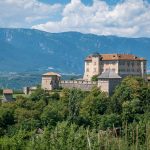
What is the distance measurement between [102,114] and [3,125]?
10.5 m

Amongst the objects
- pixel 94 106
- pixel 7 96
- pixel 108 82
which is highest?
pixel 108 82

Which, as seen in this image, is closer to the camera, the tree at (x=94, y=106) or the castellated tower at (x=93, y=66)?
the tree at (x=94, y=106)

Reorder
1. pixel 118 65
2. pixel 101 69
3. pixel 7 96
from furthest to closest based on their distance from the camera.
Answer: pixel 101 69
pixel 118 65
pixel 7 96

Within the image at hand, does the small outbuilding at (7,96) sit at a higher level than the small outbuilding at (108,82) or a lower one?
lower

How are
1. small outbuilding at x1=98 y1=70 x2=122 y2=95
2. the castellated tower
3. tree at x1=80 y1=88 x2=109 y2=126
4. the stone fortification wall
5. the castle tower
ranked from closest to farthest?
tree at x1=80 y1=88 x2=109 y2=126
small outbuilding at x1=98 y1=70 x2=122 y2=95
the stone fortification wall
the castle tower
the castellated tower

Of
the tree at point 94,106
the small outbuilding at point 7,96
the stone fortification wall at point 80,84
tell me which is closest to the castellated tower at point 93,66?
the stone fortification wall at point 80,84

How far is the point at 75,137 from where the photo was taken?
29.0m

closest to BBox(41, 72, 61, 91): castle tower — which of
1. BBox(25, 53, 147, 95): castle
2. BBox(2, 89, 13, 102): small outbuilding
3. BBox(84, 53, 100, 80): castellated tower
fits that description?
BBox(25, 53, 147, 95): castle

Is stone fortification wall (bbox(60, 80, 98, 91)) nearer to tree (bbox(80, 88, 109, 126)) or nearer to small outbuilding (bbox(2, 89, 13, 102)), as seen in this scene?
tree (bbox(80, 88, 109, 126))

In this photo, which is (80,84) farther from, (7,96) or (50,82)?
(7,96)

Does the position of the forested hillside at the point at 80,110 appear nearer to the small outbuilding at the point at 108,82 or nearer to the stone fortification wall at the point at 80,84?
the small outbuilding at the point at 108,82

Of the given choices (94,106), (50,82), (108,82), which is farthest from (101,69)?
(94,106)

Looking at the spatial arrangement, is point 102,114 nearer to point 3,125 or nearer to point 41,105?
point 41,105

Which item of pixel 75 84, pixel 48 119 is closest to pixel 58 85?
pixel 75 84
